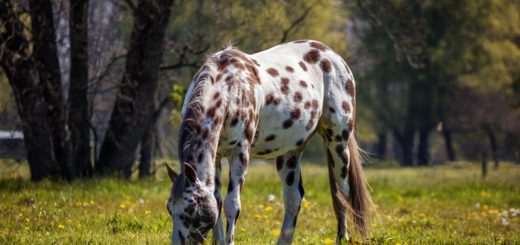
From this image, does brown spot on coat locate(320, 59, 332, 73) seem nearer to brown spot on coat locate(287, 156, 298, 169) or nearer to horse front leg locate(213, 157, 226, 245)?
brown spot on coat locate(287, 156, 298, 169)

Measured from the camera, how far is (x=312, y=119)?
8.16 metres

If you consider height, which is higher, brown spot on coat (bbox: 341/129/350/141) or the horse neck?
the horse neck

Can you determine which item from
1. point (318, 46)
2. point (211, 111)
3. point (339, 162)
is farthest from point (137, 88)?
point (211, 111)

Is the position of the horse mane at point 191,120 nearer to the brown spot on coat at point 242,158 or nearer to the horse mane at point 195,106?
the horse mane at point 195,106

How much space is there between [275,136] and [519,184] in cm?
1259

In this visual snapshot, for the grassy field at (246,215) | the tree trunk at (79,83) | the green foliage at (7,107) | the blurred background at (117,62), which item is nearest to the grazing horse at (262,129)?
the grassy field at (246,215)

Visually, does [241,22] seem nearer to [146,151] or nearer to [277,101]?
[146,151]

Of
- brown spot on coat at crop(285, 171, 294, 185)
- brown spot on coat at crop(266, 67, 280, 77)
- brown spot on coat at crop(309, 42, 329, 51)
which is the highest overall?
Result: brown spot on coat at crop(309, 42, 329, 51)

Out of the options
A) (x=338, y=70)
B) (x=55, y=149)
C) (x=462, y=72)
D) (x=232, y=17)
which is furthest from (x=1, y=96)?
(x=462, y=72)

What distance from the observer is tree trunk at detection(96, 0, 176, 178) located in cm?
1424

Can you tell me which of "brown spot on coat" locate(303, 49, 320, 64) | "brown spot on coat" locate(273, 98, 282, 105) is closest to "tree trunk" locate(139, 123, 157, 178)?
"brown spot on coat" locate(303, 49, 320, 64)

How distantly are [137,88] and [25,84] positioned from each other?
2.19 meters

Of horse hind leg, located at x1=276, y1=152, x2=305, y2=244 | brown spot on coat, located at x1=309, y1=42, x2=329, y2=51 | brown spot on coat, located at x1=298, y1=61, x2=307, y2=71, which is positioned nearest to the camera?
horse hind leg, located at x1=276, y1=152, x2=305, y2=244

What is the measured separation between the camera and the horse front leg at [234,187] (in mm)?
6887
